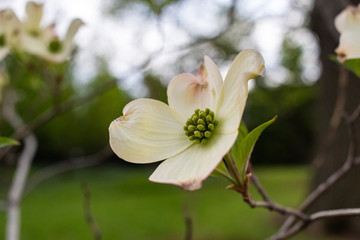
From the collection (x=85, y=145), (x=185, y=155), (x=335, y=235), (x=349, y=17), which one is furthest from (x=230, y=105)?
(x=85, y=145)

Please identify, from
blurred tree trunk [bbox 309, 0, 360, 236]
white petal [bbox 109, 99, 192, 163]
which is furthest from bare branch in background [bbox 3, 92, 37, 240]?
blurred tree trunk [bbox 309, 0, 360, 236]

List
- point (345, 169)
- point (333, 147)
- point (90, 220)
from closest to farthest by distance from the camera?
point (345, 169) < point (90, 220) < point (333, 147)

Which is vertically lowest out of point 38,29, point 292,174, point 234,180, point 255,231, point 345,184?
point 292,174

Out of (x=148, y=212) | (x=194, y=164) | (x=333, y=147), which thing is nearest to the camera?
→ (x=194, y=164)

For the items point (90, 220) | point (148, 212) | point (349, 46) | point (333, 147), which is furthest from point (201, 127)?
point (148, 212)

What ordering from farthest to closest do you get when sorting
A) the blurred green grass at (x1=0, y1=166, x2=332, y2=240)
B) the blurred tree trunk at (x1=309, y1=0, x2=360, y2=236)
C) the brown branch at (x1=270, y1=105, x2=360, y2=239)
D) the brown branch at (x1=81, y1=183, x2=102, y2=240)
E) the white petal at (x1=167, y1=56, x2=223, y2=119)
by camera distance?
the blurred green grass at (x1=0, y1=166, x2=332, y2=240) → the blurred tree trunk at (x1=309, y1=0, x2=360, y2=236) → the brown branch at (x1=81, y1=183, x2=102, y2=240) → the brown branch at (x1=270, y1=105, x2=360, y2=239) → the white petal at (x1=167, y1=56, x2=223, y2=119)

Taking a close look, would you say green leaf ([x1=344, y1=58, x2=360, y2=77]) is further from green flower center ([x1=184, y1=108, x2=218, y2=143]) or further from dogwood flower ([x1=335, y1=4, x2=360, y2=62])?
green flower center ([x1=184, y1=108, x2=218, y2=143])

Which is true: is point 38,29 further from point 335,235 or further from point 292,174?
point 292,174

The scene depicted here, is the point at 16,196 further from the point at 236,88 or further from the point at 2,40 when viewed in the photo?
the point at 236,88
